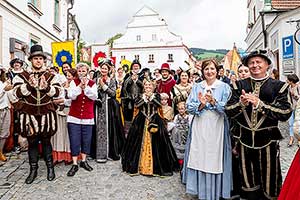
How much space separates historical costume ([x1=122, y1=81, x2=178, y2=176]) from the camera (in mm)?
4887

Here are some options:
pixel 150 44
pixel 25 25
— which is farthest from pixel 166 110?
pixel 150 44

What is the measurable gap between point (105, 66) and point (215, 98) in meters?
2.61

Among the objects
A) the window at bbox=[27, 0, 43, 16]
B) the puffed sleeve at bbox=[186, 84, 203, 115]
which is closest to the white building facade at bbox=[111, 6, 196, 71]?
the window at bbox=[27, 0, 43, 16]

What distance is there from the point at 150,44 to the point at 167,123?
39.3 meters

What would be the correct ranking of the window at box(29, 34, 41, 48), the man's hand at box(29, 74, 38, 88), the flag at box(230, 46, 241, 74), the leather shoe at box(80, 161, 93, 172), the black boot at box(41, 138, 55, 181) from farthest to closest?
1. the window at box(29, 34, 41, 48)
2. the flag at box(230, 46, 241, 74)
3. the leather shoe at box(80, 161, 93, 172)
4. the black boot at box(41, 138, 55, 181)
5. the man's hand at box(29, 74, 38, 88)

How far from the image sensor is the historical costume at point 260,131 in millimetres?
3184

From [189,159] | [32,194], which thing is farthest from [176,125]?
[32,194]

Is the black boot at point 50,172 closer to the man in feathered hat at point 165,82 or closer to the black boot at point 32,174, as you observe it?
the black boot at point 32,174

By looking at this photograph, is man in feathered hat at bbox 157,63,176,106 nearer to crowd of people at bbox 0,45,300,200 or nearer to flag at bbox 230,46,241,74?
crowd of people at bbox 0,45,300,200

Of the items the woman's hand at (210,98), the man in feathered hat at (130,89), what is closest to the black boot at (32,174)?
the man in feathered hat at (130,89)

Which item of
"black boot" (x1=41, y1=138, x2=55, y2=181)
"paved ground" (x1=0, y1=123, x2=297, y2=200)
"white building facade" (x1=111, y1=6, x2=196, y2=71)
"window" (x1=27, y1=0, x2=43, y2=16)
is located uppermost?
"white building facade" (x1=111, y1=6, x2=196, y2=71)

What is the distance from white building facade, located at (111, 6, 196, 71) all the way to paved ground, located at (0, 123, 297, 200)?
1432 inches

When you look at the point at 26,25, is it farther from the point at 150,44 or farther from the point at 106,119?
the point at 150,44

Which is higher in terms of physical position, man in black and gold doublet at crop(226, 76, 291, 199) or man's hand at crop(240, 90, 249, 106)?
man's hand at crop(240, 90, 249, 106)
